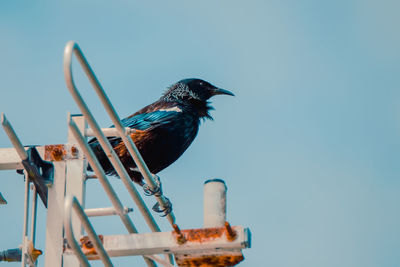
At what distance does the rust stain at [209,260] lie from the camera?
4.46 m

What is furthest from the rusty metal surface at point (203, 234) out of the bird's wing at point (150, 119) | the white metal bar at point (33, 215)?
the bird's wing at point (150, 119)

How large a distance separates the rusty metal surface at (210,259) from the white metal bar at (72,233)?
1.28 feet

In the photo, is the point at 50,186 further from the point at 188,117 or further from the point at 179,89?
the point at 179,89

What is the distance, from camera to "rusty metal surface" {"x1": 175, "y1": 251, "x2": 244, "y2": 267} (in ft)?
14.6

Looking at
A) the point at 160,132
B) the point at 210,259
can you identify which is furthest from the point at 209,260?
the point at 160,132

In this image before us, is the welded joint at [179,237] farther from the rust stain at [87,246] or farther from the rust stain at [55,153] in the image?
the rust stain at [55,153]

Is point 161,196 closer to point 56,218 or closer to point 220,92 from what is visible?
point 56,218

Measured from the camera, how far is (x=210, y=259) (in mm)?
4547

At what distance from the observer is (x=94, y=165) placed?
4.53m

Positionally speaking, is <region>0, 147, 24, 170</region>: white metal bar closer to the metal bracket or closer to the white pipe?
the metal bracket

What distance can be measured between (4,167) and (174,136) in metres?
3.32

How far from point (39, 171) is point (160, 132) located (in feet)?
10.7

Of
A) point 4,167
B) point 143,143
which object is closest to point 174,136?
point 143,143

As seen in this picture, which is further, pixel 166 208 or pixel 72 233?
pixel 166 208
